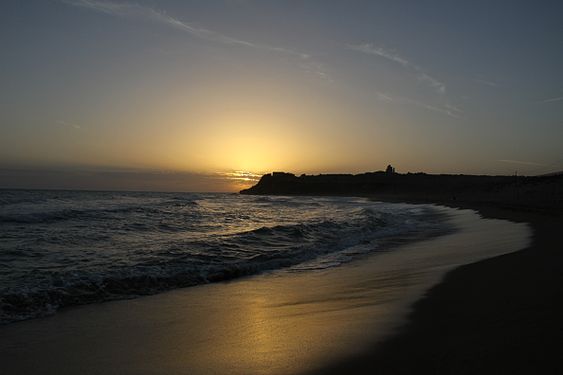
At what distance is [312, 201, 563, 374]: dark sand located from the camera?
3.56 meters

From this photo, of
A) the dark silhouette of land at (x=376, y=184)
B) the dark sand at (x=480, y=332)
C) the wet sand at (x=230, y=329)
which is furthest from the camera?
the dark silhouette of land at (x=376, y=184)

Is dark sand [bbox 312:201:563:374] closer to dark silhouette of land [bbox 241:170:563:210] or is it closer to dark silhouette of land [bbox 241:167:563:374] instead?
dark silhouette of land [bbox 241:167:563:374]

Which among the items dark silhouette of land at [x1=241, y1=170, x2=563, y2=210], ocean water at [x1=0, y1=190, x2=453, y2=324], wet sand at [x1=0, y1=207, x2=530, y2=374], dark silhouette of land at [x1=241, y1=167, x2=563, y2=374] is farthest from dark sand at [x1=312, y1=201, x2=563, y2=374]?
dark silhouette of land at [x1=241, y1=170, x2=563, y2=210]

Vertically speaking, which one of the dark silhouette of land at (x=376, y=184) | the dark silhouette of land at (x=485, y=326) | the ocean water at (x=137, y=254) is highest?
the dark silhouette of land at (x=376, y=184)

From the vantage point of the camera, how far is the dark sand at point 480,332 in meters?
3.56

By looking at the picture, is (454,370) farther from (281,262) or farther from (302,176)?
(302,176)

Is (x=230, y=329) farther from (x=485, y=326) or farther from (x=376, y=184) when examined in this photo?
(x=376, y=184)

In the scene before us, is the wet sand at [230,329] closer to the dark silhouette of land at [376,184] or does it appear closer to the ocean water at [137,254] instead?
the ocean water at [137,254]

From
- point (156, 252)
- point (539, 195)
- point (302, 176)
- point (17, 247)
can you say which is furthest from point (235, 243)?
point (302, 176)

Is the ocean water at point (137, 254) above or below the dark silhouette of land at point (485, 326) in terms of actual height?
below

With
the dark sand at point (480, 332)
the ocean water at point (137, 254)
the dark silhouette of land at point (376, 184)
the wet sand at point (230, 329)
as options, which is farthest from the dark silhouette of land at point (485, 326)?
the dark silhouette of land at point (376, 184)

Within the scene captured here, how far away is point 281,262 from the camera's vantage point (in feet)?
34.7

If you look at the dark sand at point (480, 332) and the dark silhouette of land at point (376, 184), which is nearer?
the dark sand at point (480, 332)

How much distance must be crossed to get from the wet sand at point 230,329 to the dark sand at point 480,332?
0.18 meters
